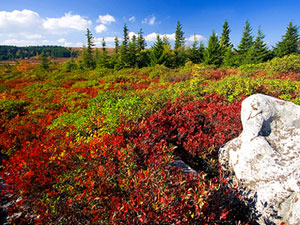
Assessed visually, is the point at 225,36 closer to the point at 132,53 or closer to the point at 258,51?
the point at 258,51

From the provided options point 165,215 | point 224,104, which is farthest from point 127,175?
point 224,104

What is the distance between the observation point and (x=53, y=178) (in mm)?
3311

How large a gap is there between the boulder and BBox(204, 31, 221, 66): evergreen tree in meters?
35.1

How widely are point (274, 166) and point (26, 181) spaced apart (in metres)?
4.84

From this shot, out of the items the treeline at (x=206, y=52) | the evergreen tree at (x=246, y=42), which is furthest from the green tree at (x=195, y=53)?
the evergreen tree at (x=246, y=42)

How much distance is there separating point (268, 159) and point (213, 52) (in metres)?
38.2

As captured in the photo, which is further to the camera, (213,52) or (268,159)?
(213,52)

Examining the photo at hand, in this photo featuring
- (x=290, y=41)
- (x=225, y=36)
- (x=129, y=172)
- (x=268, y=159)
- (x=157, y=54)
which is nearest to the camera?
(x=129, y=172)

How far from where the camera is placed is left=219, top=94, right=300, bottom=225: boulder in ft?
8.95

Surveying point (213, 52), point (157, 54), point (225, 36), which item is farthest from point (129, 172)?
point (225, 36)

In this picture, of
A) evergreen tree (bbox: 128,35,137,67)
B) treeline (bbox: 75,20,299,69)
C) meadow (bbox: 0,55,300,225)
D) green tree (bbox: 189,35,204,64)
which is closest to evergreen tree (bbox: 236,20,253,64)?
treeline (bbox: 75,20,299,69)

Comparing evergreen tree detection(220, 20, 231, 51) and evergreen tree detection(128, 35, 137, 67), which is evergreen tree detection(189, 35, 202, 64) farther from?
evergreen tree detection(128, 35, 137, 67)

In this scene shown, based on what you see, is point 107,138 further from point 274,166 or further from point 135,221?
point 274,166

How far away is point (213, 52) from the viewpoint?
36.0 metres
